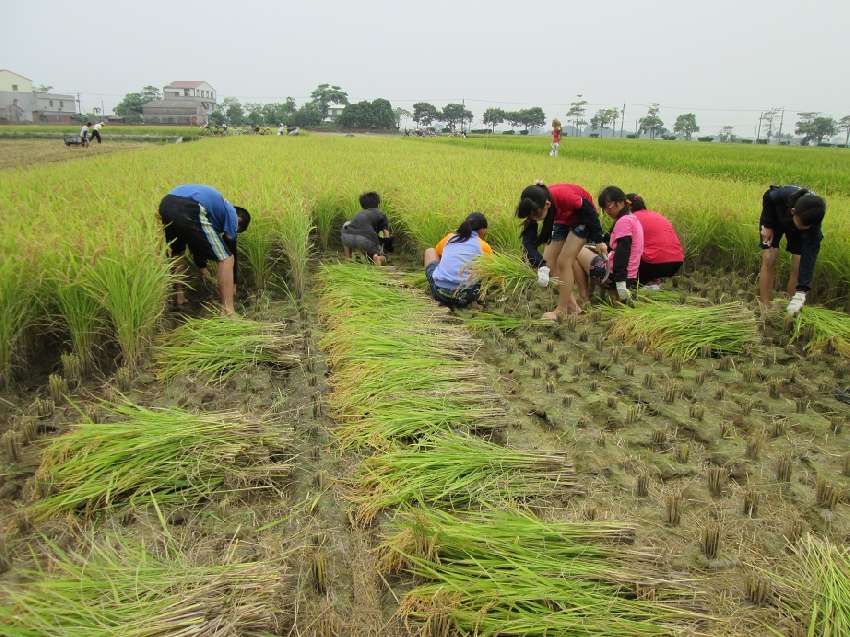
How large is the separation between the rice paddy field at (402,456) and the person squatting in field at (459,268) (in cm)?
16

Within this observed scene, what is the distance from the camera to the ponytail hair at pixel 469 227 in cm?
385

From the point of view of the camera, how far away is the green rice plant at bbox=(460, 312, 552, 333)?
11.4 feet

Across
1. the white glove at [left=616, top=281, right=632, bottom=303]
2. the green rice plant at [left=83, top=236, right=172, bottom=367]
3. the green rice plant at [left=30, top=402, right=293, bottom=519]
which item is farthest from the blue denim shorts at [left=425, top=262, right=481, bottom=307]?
the green rice plant at [left=30, top=402, right=293, bottom=519]

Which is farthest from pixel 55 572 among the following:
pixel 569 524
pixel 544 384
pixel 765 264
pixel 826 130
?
pixel 826 130

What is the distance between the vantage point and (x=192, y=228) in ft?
11.0

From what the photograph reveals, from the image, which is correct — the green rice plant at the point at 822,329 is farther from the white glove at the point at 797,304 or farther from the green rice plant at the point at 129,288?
the green rice plant at the point at 129,288

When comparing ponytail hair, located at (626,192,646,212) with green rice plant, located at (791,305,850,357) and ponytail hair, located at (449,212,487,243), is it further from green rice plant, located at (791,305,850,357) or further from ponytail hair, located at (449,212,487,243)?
green rice plant, located at (791,305,850,357)

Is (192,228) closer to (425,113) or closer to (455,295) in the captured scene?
(455,295)

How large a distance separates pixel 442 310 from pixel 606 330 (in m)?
1.12

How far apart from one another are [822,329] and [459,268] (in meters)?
2.24

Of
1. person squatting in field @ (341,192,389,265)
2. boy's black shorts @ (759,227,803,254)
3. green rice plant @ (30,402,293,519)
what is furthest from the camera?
person squatting in field @ (341,192,389,265)

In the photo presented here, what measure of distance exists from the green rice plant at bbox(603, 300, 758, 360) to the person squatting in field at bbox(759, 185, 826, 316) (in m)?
0.39

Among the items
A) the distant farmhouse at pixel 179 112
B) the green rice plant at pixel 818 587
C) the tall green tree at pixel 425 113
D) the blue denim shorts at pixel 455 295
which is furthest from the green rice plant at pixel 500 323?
the tall green tree at pixel 425 113

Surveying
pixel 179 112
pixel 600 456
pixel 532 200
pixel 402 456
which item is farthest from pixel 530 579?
pixel 179 112
